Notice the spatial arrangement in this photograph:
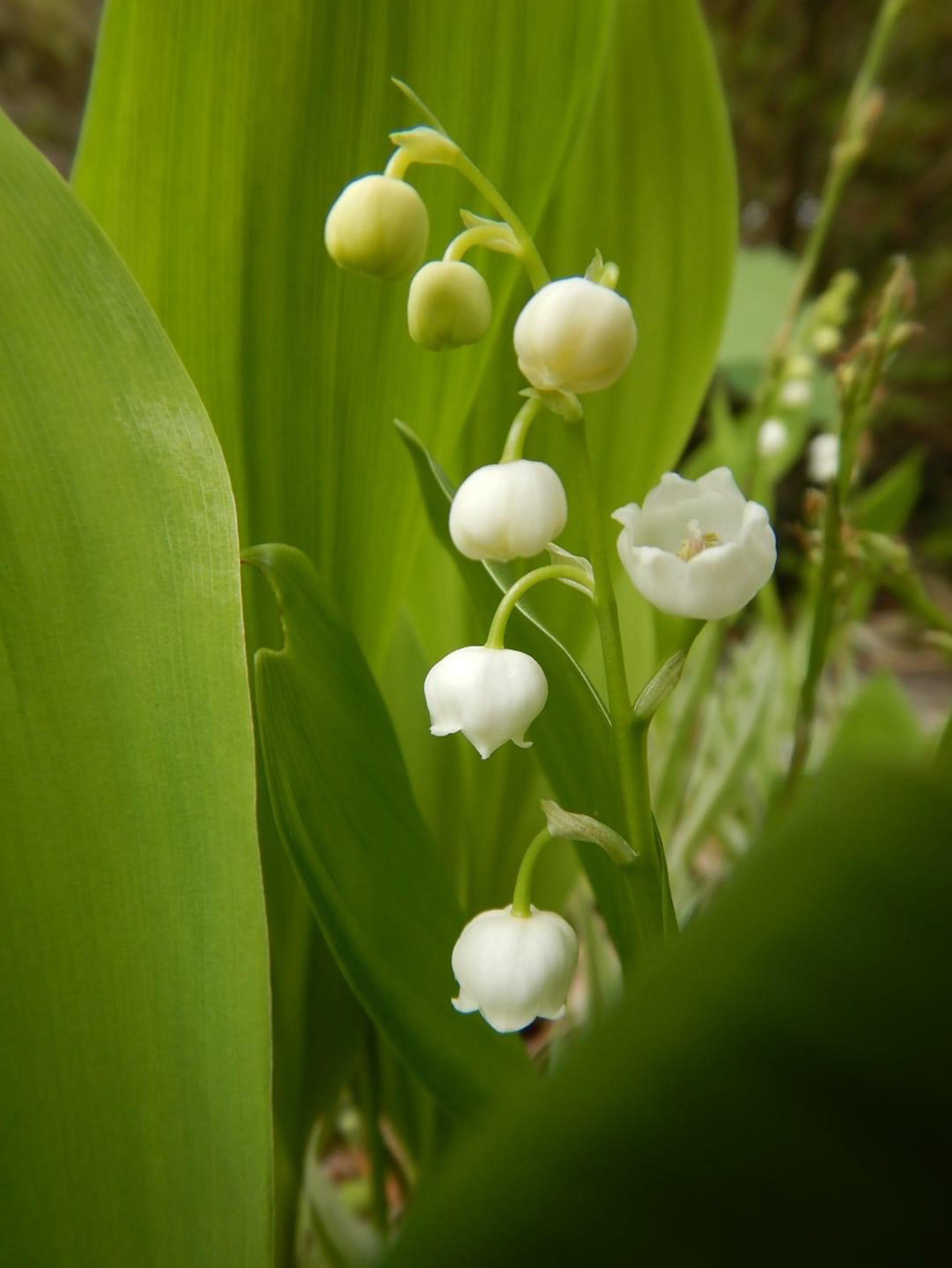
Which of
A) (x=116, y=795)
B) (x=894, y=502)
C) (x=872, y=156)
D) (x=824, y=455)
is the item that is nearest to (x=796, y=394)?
(x=824, y=455)

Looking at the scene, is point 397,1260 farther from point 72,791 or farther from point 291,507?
point 291,507

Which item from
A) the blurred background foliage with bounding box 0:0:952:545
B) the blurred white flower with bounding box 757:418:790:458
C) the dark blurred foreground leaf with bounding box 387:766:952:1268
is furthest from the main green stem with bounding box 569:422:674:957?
the blurred background foliage with bounding box 0:0:952:545

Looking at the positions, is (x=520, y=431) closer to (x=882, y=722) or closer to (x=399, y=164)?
(x=399, y=164)

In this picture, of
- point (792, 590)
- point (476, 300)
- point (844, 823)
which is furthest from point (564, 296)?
point (792, 590)

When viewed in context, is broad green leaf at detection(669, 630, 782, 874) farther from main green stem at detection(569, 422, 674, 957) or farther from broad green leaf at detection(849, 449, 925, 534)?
main green stem at detection(569, 422, 674, 957)

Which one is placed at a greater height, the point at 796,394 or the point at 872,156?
the point at 872,156

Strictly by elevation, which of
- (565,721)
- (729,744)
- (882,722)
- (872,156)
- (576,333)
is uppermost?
(872,156)

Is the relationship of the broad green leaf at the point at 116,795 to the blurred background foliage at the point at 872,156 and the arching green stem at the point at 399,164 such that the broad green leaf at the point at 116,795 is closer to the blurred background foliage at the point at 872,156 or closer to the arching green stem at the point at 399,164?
the arching green stem at the point at 399,164
